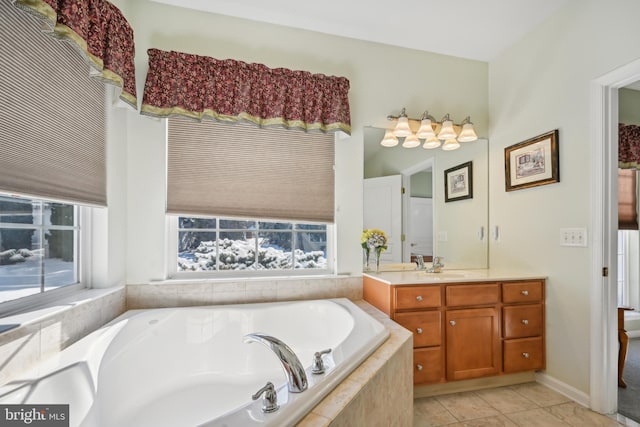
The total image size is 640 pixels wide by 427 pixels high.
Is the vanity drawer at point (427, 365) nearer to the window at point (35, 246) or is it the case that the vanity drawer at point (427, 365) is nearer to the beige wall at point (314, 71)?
the beige wall at point (314, 71)

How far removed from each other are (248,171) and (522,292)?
6.96ft

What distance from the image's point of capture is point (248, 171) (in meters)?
2.13

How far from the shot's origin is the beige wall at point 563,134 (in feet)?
5.92

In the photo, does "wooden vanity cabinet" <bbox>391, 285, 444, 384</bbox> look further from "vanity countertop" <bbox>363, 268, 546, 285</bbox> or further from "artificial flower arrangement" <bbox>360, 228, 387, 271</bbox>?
"artificial flower arrangement" <bbox>360, 228, 387, 271</bbox>

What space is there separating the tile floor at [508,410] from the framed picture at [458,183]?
1.49 meters

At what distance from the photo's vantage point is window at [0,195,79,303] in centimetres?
123

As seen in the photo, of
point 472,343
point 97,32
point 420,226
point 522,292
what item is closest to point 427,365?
point 472,343

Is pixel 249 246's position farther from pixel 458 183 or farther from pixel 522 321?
pixel 522 321

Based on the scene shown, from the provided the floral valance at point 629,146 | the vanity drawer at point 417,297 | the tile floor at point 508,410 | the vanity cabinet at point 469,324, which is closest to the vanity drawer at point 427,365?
the vanity cabinet at point 469,324

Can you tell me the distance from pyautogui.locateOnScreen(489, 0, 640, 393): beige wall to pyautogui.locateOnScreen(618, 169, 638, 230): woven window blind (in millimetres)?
1572

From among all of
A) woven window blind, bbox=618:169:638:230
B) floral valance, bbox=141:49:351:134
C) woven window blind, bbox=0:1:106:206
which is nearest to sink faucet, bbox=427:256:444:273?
Answer: floral valance, bbox=141:49:351:134

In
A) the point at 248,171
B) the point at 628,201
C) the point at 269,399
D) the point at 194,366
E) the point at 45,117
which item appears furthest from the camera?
the point at 628,201

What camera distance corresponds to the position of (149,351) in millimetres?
1576

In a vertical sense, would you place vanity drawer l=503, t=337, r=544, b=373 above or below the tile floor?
above
